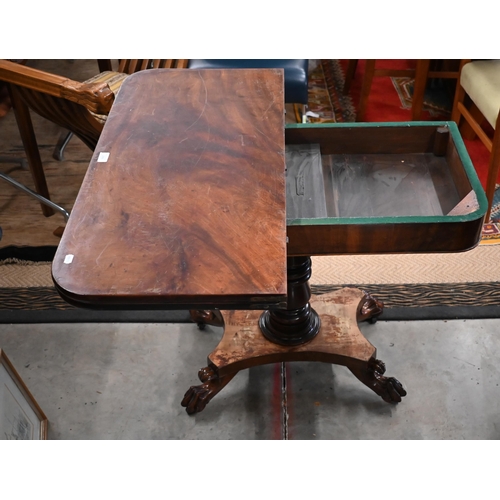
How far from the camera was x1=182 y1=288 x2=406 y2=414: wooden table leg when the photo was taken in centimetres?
190

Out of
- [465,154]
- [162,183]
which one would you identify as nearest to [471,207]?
[465,154]

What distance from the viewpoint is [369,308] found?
7.06ft

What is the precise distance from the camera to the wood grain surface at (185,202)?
1170 mm

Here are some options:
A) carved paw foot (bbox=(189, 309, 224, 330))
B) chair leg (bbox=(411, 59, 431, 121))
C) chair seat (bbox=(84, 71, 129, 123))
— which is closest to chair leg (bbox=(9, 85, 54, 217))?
chair seat (bbox=(84, 71, 129, 123))

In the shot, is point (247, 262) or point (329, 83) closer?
point (247, 262)

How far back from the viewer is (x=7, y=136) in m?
3.30

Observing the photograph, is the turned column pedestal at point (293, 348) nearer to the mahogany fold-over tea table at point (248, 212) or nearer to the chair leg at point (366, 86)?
the mahogany fold-over tea table at point (248, 212)

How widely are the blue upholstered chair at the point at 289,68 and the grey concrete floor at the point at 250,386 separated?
1034 millimetres

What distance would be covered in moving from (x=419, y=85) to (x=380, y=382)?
1.66m

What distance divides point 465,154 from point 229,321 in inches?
35.3

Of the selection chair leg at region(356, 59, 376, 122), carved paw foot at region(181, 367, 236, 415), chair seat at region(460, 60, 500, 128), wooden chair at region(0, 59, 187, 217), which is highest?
wooden chair at region(0, 59, 187, 217)

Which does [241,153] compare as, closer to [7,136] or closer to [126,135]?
[126,135]

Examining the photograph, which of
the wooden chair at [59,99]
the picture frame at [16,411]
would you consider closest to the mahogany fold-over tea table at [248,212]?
the wooden chair at [59,99]

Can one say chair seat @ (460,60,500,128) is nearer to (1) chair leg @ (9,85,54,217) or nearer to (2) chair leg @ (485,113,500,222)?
(2) chair leg @ (485,113,500,222)
